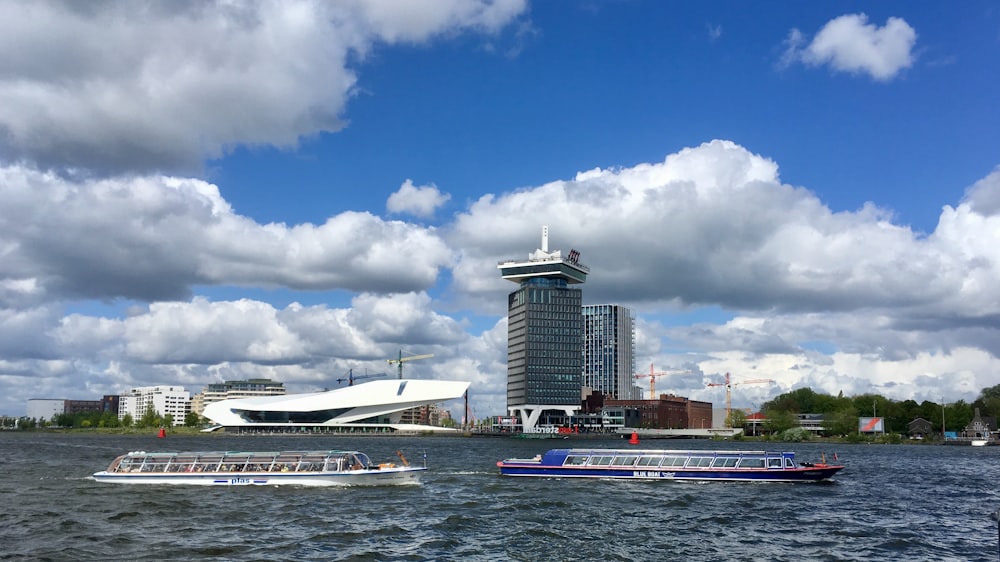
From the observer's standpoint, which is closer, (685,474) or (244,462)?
(244,462)

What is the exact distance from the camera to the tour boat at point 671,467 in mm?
67188

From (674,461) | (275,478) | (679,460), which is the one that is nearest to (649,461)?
(674,461)

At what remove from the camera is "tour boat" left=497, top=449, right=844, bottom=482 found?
220 feet

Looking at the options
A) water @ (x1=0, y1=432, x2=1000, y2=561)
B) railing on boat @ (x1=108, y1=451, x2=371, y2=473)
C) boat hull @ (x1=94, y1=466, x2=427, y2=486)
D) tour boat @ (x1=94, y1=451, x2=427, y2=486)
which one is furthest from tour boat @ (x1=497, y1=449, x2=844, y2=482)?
railing on boat @ (x1=108, y1=451, x2=371, y2=473)

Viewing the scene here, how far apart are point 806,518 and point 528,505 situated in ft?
53.9

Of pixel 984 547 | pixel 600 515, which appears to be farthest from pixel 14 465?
pixel 984 547

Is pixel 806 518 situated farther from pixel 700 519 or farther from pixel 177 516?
pixel 177 516

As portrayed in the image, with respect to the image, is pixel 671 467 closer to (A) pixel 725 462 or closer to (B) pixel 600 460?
(A) pixel 725 462

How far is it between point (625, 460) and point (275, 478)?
28.4m

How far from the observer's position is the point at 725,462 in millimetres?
68000

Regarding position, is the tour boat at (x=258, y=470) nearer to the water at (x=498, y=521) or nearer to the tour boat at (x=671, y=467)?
the water at (x=498, y=521)

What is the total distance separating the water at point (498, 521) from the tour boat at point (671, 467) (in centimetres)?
136

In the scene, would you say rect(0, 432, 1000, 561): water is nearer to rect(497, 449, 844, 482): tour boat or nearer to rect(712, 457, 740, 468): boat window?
rect(497, 449, 844, 482): tour boat

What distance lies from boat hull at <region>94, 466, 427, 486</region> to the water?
28.5 inches
